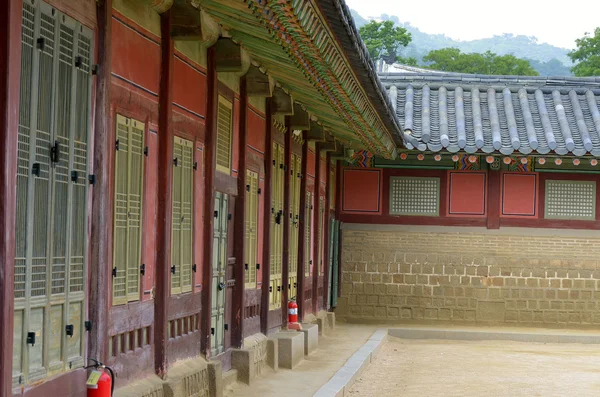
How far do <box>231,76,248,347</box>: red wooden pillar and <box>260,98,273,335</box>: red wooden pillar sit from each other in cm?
152

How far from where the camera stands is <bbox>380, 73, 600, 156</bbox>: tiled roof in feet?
66.4

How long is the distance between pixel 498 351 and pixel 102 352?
12.3m

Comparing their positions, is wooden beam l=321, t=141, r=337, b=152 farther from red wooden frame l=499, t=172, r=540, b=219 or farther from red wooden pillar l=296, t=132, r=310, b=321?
red wooden frame l=499, t=172, r=540, b=219

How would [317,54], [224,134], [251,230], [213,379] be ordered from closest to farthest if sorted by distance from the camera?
[317,54]
[213,379]
[224,134]
[251,230]

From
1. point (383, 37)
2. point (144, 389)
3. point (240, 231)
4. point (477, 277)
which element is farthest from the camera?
point (383, 37)

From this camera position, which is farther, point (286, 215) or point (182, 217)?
point (286, 215)

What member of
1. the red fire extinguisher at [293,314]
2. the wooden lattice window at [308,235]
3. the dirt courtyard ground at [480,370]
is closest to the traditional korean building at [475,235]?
the dirt courtyard ground at [480,370]

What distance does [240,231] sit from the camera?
11.9m

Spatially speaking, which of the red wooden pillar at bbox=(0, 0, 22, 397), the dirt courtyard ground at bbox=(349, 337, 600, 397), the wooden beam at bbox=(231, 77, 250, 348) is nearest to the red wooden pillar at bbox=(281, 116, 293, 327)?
the dirt courtyard ground at bbox=(349, 337, 600, 397)

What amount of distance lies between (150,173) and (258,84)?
3.87 m

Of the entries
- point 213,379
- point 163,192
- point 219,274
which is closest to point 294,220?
point 219,274

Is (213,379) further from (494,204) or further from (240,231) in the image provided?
(494,204)

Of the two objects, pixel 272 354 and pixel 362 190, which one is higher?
pixel 362 190

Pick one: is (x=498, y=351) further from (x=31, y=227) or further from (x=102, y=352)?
(x=31, y=227)
